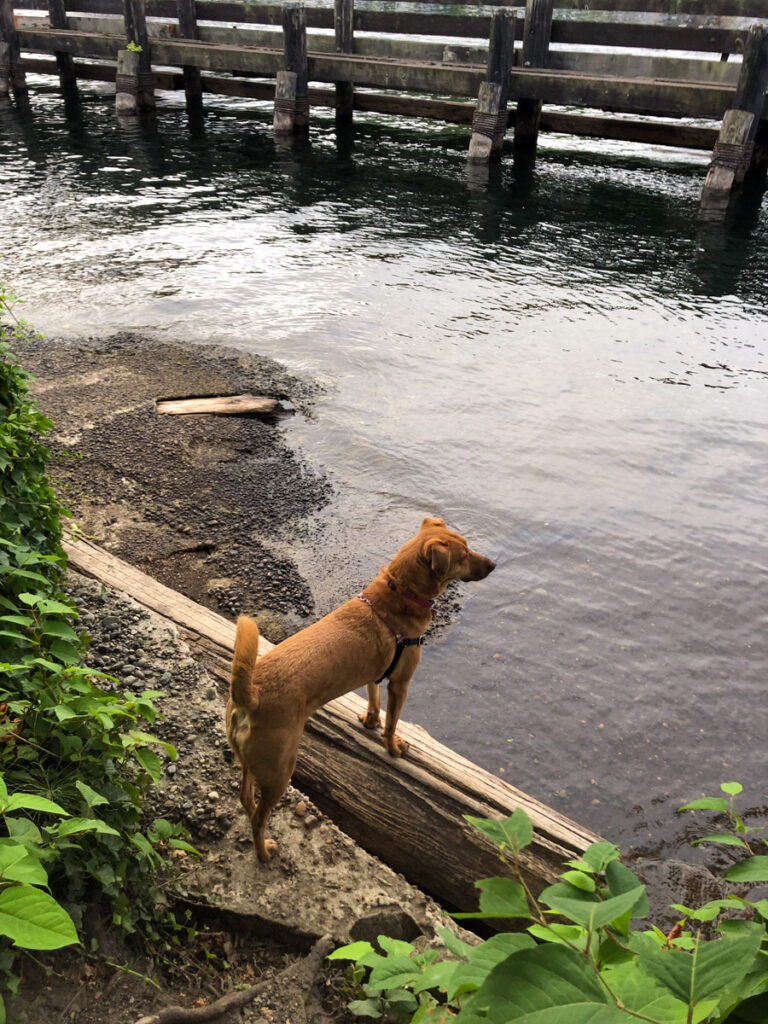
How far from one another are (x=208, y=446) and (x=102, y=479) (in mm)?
1099

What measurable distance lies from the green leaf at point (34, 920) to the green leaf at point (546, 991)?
2.53 ft

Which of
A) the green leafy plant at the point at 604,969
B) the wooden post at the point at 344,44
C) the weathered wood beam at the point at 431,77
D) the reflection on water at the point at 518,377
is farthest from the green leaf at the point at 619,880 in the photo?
the wooden post at the point at 344,44

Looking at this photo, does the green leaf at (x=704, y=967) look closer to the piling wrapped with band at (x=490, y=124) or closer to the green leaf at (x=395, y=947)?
the green leaf at (x=395, y=947)

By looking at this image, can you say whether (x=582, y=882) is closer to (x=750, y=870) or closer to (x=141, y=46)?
(x=750, y=870)

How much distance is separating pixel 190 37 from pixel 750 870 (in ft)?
80.6

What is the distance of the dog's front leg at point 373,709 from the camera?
3697 millimetres

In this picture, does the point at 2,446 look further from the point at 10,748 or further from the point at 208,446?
the point at 208,446

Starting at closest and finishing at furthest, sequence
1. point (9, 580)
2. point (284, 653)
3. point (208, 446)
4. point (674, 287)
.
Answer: point (9, 580), point (284, 653), point (208, 446), point (674, 287)

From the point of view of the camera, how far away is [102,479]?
675 centimetres

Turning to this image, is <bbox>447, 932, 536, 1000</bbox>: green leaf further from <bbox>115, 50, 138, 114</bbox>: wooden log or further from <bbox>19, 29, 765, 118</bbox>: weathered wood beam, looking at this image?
<bbox>115, 50, 138, 114</bbox>: wooden log

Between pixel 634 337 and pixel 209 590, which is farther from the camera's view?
pixel 634 337

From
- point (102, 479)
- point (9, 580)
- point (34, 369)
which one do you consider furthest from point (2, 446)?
point (34, 369)

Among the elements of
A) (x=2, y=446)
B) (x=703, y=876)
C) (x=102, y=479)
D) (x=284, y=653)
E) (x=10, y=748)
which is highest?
(x=2, y=446)

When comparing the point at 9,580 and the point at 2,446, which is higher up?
the point at 2,446
